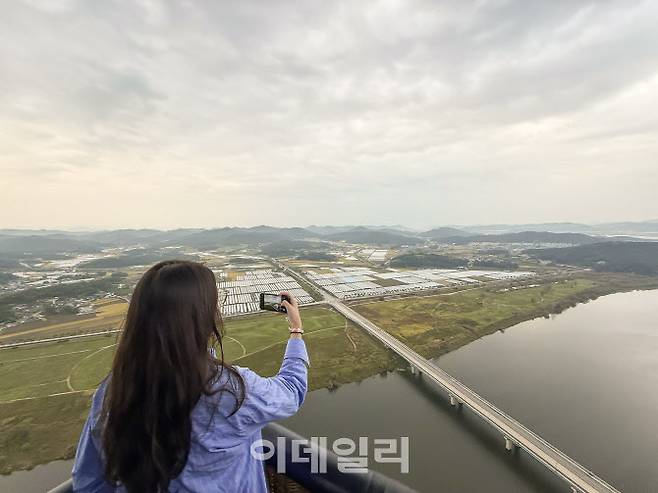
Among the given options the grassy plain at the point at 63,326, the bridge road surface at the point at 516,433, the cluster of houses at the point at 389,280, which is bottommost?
the grassy plain at the point at 63,326

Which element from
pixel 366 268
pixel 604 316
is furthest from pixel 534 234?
pixel 604 316

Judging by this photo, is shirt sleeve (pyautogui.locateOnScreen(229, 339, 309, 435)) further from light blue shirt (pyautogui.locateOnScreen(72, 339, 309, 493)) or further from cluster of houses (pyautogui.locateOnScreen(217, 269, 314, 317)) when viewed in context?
cluster of houses (pyautogui.locateOnScreen(217, 269, 314, 317))

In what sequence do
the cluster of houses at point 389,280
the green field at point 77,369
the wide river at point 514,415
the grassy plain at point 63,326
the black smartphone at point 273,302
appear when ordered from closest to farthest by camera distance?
the black smartphone at point 273,302, the wide river at point 514,415, the green field at point 77,369, the grassy plain at point 63,326, the cluster of houses at point 389,280

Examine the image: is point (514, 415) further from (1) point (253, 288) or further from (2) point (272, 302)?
(1) point (253, 288)

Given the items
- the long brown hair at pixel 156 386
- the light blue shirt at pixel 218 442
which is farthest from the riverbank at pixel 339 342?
the long brown hair at pixel 156 386

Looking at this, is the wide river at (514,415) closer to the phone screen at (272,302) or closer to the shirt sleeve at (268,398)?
the phone screen at (272,302)

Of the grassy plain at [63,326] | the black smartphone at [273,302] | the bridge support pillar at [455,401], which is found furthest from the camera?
the grassy plain at [63,326]

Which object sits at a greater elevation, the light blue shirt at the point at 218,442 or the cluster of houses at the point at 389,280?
the light blue shirt at the point at 218,442

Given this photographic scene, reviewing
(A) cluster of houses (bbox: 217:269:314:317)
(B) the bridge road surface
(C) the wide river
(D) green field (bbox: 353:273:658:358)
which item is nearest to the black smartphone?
(C) the wide river
